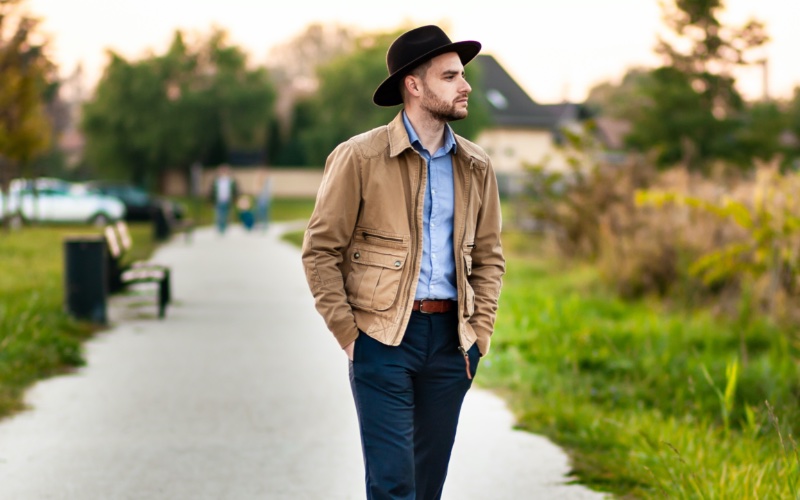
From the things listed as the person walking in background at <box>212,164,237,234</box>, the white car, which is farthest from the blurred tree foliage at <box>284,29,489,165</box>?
A: the person walking in background at <box>212,164,237,234</box>

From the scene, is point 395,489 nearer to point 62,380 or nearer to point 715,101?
point 62,380

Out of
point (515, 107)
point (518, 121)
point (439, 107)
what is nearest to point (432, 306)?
point (439, 107)

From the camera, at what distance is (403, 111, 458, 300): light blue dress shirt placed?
13.1 ft

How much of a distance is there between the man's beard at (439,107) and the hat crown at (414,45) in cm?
12

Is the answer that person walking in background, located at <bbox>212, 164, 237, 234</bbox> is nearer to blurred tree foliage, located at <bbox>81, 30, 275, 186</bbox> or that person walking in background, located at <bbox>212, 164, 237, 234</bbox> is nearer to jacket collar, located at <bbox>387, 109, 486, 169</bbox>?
jacket collar, located at <bbox>387, 109, 486, 169</bbox>

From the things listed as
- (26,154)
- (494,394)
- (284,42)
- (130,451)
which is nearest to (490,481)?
(130,451)

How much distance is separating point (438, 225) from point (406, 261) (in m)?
0.19

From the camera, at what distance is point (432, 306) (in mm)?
3990

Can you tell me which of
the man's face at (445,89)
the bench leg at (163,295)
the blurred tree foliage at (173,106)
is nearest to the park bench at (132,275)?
the bench leg at (163,295)

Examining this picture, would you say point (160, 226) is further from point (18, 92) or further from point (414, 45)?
point (414, 45)

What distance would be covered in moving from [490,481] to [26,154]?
23.2 metres

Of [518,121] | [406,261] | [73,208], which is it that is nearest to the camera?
[406,261]

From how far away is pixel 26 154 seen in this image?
27062mm

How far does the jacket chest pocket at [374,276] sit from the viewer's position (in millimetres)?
3916
